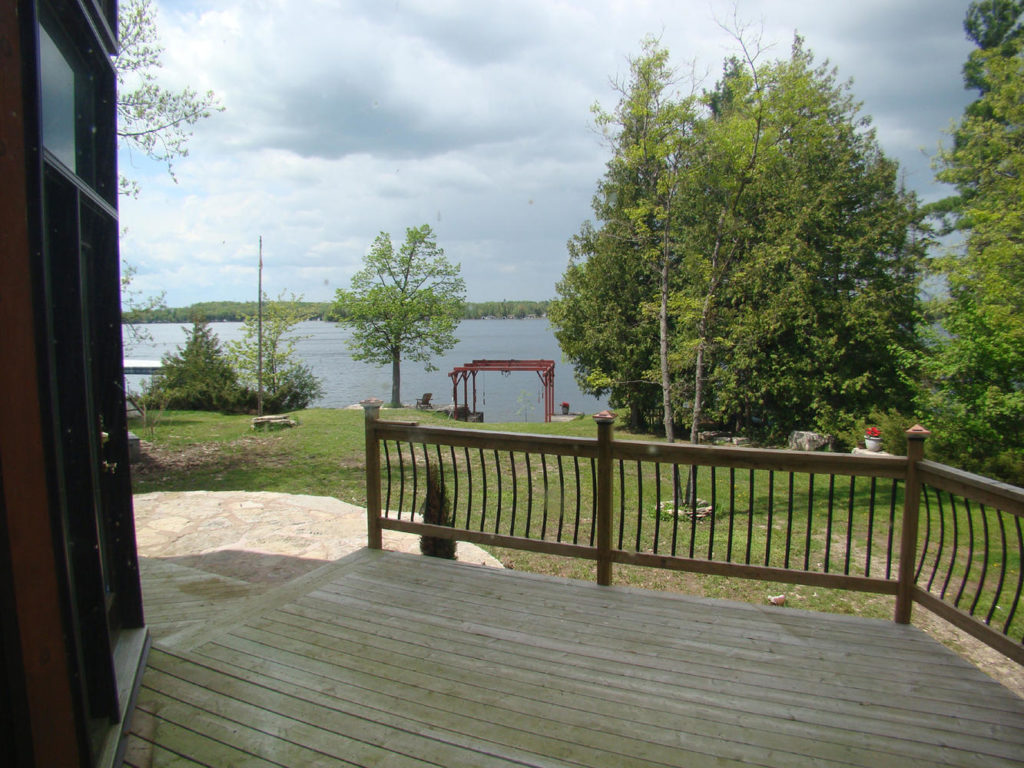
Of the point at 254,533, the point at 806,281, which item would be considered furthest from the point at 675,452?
the point at 806,281

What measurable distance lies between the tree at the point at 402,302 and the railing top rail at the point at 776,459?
21.4 m

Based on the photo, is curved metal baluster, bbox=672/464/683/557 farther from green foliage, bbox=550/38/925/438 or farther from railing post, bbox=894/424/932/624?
green foliage, bbox=550/38/925/438

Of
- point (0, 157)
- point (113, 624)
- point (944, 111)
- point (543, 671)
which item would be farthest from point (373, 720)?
point (944, 111)

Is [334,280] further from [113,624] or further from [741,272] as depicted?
[113,624]

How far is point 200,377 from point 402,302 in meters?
9.28

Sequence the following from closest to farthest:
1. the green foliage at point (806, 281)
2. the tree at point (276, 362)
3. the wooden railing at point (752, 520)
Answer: the wooden railing at point (752, 520)
the green foliage at point (806, 281)
the tree at point (276, 362)

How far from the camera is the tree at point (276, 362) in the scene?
64.7ft

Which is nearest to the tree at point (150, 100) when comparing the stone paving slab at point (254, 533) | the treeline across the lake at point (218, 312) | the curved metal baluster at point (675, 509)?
the treeline across the lake at point (218, 312)

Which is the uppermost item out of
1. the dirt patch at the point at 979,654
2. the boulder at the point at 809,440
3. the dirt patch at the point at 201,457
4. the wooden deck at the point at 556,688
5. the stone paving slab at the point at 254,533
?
the wooden deck at the point at 556,688

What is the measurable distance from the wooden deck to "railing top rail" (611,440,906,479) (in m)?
0.84

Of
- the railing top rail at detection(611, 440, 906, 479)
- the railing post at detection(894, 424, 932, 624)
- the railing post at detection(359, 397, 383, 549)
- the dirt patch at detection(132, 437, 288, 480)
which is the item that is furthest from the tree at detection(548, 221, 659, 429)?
the railing post at detection(894, 424, 932, 624)

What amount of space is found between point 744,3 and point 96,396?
10.3 m

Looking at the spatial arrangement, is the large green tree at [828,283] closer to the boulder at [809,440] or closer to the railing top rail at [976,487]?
the boulder at [809,440]

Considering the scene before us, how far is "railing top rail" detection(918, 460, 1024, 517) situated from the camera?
94.1 inches
